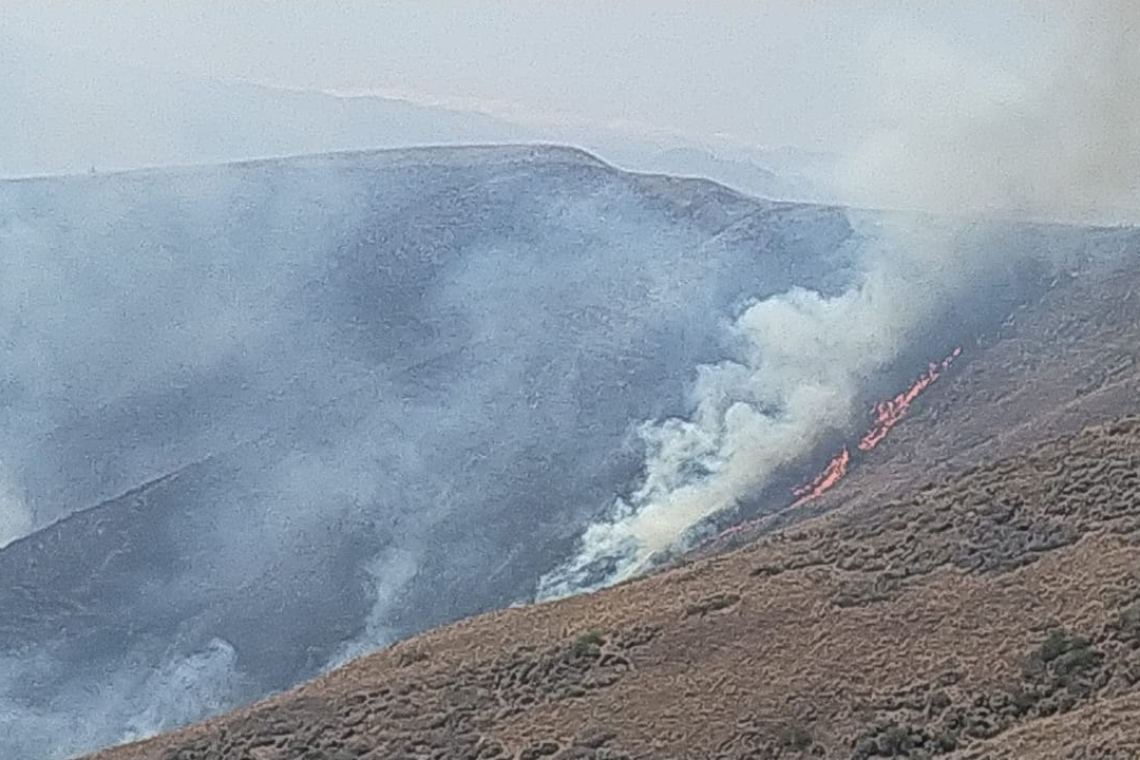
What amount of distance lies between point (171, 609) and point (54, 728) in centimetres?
876

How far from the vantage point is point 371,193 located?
3713 inches

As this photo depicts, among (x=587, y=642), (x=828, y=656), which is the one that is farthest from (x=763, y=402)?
(x=828, y=656)

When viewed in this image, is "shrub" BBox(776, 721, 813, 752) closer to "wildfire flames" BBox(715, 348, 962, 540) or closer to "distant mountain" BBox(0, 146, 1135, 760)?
"wildfire flames" BBox(715, 348, 962, 540)

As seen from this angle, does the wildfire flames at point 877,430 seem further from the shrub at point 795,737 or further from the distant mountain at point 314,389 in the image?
the shrub at point 795,737

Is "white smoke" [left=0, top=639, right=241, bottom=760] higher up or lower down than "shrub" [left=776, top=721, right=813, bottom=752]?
higher up

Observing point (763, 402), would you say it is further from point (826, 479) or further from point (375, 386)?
point (375, 386)

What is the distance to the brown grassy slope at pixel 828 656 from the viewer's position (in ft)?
71.1

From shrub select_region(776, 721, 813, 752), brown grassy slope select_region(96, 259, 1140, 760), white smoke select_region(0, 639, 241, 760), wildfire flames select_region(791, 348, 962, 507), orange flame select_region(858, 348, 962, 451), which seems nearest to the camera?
brown grassy slope select_region(96, 259, 1140, 760)

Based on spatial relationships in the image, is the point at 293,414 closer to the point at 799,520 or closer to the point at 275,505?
the point at 275,505

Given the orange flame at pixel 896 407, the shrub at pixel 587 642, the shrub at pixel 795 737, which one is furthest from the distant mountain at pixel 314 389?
the shrub at pixel 795 737

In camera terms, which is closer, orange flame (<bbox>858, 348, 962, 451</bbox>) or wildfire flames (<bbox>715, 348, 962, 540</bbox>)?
wildfire flames (<bbox>715, 348, 962, 540</bbox>)

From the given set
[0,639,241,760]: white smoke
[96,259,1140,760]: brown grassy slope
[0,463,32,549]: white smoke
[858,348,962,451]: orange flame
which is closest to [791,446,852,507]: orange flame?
[858,348,962,451]: orange flame

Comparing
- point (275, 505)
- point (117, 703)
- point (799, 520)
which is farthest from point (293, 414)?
point (799, 520)

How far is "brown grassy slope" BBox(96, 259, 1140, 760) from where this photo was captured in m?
21.7
